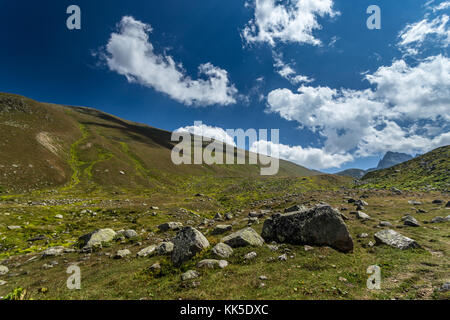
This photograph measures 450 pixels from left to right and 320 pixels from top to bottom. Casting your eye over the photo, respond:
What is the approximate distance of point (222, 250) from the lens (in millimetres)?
14188

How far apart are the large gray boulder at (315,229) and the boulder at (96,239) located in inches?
773

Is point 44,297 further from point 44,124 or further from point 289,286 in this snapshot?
point 44,124

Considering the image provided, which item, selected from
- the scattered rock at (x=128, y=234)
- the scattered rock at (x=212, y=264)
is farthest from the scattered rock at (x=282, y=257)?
the scattered rock at (x=128, y=234)

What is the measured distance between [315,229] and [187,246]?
10.8 metres

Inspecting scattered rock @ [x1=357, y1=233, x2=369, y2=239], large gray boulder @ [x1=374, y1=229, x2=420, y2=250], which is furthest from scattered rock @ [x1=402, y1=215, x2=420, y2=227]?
scattered rock @ [x1=357, y1=233, x2=369, y2=239]

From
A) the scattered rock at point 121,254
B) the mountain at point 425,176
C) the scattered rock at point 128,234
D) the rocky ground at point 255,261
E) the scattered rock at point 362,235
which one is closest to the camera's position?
the rocky ground at point 255,261

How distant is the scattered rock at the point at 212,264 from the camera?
12.3 metres

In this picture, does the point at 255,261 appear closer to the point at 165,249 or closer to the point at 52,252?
the point at 165,249

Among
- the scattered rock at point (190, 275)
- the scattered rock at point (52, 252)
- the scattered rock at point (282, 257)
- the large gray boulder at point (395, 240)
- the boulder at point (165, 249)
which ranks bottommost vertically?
the scattered rock at point (52, 252)

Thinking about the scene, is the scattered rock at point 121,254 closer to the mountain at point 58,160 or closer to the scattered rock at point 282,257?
the scattered rock at point 282,257

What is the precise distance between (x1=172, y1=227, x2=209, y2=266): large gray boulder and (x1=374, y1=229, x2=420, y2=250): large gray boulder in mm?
14717

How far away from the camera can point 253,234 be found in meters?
16.5
